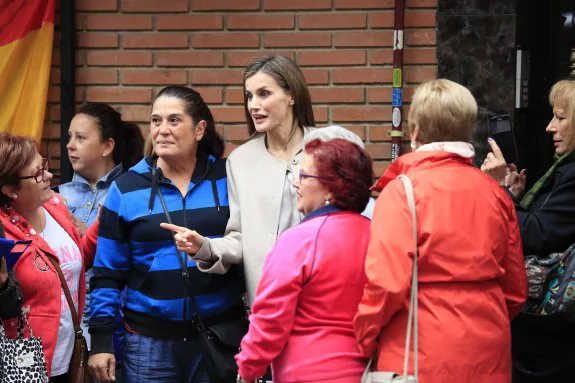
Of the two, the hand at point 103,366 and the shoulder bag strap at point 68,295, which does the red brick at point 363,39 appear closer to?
the shoulder bag strap at point 68,295

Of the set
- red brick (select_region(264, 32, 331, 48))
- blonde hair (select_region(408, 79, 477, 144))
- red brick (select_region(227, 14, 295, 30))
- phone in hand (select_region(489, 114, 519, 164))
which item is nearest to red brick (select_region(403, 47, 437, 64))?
red brick (select_region(264, 32, 331, 48))

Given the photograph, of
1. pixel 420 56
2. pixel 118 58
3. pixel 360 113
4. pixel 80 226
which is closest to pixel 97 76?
pixel 118 58

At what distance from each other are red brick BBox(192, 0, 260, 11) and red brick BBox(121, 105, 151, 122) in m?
0.68

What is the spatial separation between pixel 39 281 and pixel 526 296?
207 cm

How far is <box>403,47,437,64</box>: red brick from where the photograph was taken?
5371 mm

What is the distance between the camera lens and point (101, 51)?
5.60 metres

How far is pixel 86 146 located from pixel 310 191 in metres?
2.16

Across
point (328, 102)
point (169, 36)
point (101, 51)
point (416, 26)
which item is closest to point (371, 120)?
point (328, 102)

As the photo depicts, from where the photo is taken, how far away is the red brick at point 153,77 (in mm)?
5559

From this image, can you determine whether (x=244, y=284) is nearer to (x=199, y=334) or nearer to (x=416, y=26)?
(x=199, y=334)

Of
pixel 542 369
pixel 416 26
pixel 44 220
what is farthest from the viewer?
pixel 416 26

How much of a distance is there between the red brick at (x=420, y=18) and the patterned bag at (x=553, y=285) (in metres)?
1.90

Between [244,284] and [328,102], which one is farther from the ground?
[328,102]

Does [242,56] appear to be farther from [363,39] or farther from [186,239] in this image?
[186,239]
